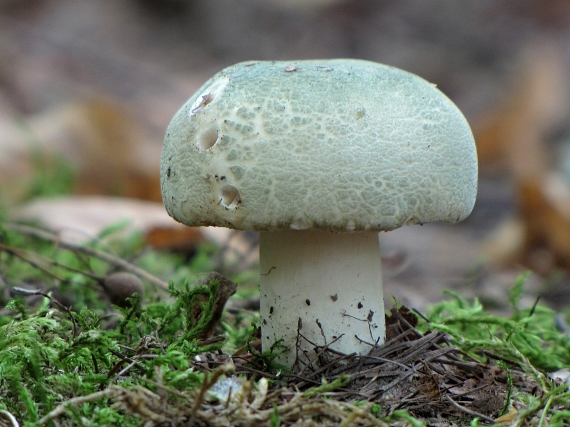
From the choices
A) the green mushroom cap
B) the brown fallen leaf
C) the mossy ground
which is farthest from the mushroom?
the brown fallen leaf

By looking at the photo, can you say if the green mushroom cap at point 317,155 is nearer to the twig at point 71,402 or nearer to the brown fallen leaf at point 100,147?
the twig at point 71,402

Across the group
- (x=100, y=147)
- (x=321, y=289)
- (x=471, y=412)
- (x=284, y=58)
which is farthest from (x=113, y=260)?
(x=284, y=58)

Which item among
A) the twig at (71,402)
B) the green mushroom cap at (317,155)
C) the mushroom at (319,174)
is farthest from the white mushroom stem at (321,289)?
the twig at (71,402)

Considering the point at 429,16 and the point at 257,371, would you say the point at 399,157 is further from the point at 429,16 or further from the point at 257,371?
Answer: the point at 429,16

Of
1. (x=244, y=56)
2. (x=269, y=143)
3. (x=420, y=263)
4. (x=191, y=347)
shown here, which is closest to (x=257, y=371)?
(x=191, y=347)

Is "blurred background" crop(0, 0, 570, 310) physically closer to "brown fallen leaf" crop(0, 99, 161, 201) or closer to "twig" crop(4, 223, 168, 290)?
"brown fallen leaf" crop(0, 99, 161, 201)

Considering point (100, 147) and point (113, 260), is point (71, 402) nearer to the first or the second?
point (113, 260)

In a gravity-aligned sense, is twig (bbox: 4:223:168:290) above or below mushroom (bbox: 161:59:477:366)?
below
